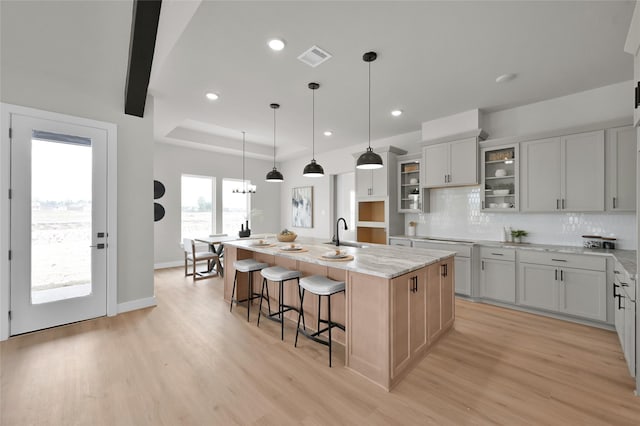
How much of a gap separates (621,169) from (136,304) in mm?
6305

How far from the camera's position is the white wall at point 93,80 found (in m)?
2.87

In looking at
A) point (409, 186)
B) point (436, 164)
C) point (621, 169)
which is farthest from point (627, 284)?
point (409, 186)

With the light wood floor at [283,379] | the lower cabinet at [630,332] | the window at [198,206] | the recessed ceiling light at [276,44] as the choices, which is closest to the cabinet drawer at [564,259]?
the light wood floor at [283,379]

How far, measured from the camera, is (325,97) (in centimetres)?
395

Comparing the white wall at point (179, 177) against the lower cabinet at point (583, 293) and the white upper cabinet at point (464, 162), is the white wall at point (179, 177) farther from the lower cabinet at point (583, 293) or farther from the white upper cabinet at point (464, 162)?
the lower cabinet at point (583, 293)

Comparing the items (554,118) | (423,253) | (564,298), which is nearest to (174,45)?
(423,253)

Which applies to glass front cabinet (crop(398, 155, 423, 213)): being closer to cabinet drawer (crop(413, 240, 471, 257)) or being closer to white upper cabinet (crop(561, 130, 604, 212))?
cabinet drawer (crop(413, 240, 471, 257))

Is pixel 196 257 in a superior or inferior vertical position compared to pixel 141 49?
inferior

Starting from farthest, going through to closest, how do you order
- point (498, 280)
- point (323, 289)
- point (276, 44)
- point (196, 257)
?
1. point (196, 257)
2. point (498, 280)
3. point (276, 44)
4. point (323, 289)

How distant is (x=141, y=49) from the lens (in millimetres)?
2846

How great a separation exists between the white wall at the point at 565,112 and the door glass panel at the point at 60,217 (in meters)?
5.70

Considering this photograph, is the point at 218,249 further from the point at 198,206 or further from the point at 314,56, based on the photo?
the point at 314,56

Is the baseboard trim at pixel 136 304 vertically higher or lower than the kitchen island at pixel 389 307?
lower

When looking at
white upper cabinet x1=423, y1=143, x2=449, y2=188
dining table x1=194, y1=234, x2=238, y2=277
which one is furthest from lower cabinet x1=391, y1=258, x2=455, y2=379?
dining table x1=194, y1=234, x2=238, y2=277
